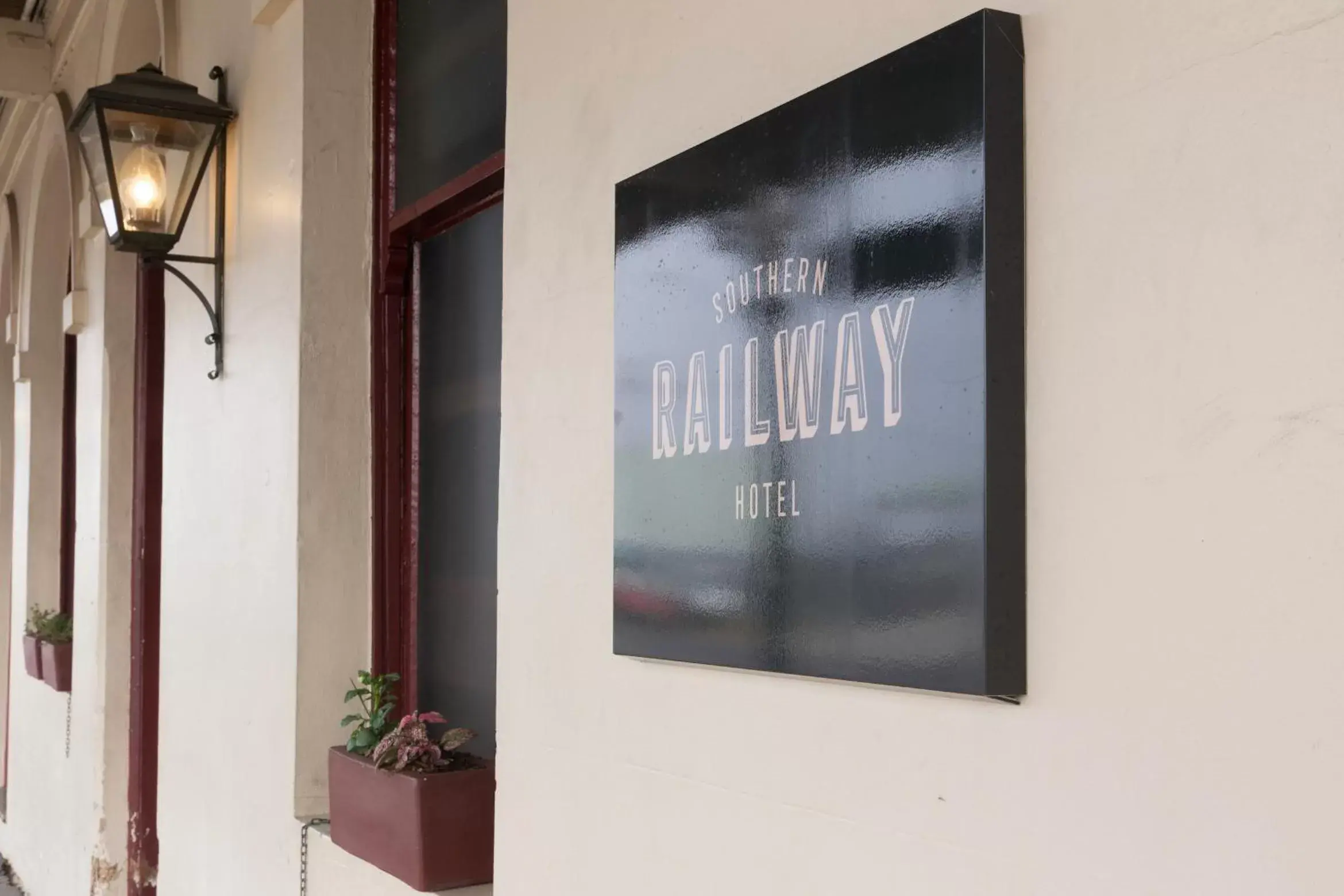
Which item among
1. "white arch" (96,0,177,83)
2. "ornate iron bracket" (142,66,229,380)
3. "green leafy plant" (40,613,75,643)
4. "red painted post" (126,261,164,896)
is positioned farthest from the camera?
"green leafy plant" (40,613,75,643)

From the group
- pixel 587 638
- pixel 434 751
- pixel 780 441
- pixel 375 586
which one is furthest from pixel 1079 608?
pixel 375 586

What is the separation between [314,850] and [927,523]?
85.3 inches

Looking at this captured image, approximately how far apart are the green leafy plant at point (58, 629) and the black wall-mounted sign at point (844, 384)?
5.22 m

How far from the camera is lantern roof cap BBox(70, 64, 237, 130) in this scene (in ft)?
11.9

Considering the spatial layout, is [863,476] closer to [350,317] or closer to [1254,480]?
[1254,480]

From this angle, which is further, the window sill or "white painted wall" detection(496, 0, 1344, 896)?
the window sill

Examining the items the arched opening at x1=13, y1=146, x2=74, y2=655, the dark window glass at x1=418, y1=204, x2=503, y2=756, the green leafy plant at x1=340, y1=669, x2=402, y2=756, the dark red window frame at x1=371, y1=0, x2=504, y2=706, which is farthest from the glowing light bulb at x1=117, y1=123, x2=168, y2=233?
the arched opening at x1=13, y1=146, x2=74, y2=655

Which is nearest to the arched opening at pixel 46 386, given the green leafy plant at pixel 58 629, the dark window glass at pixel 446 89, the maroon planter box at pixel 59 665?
the green leafy plant at pixel 58 629

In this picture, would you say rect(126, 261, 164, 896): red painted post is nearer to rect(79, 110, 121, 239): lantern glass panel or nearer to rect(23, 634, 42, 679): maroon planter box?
rect(79, 110, 121, 239): lantern glass panel

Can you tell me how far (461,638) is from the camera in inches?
113

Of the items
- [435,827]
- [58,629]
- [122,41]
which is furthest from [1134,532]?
[58,629]

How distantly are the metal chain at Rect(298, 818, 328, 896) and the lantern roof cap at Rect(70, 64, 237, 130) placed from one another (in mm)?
1861

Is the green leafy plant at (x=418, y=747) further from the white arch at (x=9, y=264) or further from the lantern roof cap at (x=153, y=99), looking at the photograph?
the white arch at (x=9, y=264)

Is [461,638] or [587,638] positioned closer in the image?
[587,638]
